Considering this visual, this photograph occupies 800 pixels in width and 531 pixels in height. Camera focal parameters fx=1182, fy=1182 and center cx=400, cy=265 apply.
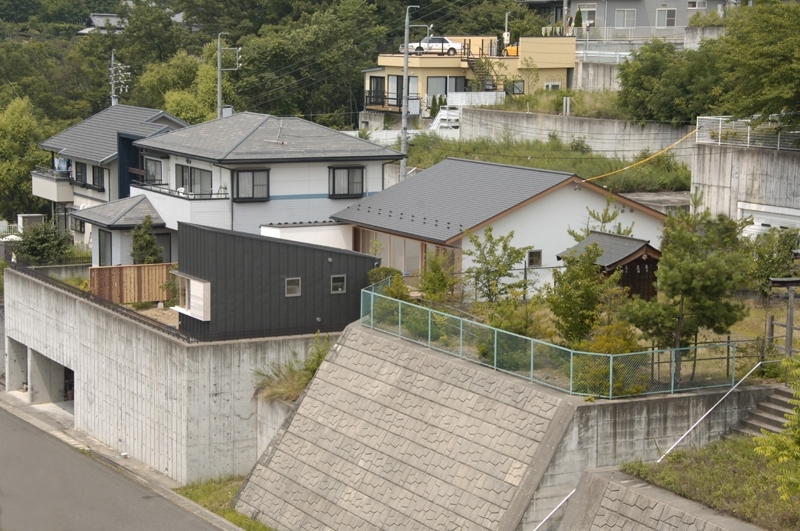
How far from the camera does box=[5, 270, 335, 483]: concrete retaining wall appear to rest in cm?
2434

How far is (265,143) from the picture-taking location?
3192 centimetres

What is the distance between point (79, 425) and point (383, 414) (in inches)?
448

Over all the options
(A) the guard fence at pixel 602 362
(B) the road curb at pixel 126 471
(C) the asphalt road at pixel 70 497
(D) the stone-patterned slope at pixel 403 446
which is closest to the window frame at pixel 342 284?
(D) the stone-patterned slope at pixel 403 446

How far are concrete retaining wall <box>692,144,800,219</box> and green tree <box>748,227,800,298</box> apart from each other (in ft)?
10.4

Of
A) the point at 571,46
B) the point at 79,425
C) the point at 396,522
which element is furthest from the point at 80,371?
the point at 571,46

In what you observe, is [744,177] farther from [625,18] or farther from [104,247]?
[625,18]

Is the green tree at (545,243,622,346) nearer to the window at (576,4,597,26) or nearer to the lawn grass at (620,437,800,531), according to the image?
the lawn grass at (620,437,800,531)

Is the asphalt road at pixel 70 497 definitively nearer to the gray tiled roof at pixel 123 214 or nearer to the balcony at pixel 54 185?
the gray tiled roof at pixel 123 214

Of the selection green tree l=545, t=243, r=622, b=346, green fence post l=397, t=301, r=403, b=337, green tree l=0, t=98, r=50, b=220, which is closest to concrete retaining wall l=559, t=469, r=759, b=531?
green tree l=545, t=243, r=622, b=346

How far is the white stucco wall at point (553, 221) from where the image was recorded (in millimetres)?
27359

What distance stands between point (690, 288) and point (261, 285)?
9784 mm

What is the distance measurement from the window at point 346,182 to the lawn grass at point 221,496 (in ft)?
33.7

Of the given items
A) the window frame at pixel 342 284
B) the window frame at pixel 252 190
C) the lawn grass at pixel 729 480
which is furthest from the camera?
the window frame at pixel 252 190

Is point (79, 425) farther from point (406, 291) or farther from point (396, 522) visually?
point (396, 522)
